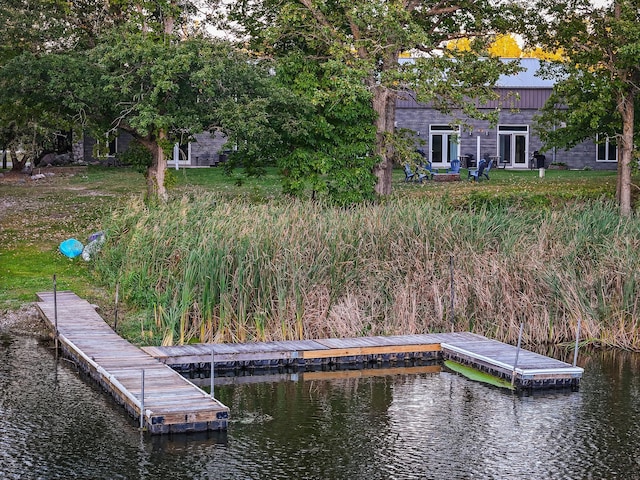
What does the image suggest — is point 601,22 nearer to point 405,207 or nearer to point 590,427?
point 405,207

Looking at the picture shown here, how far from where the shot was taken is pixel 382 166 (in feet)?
89.8

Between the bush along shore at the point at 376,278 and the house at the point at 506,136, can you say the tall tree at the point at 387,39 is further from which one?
the house at the point at 506,136

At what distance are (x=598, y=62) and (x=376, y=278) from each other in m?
13.1

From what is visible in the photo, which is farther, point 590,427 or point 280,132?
point 280,132

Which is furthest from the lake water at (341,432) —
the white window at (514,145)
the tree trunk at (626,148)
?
the white window at (514,145)

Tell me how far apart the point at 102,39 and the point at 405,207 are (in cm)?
870

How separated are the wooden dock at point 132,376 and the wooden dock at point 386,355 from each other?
2.30ft

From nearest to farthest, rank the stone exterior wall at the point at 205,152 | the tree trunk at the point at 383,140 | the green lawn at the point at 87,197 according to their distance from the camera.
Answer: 1. the green lawn at the point at 87,197
2. the tree trunk at the point at 383,140
3. the stone exterior wall at the point at 205,152

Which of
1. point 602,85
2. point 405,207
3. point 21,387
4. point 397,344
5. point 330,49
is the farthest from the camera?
point 602,85

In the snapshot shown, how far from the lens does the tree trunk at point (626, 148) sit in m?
27.8

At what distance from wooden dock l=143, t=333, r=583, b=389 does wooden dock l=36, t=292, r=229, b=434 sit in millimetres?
701

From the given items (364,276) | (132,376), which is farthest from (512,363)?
(132,376)

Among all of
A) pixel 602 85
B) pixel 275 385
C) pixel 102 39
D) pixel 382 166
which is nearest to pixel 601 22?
pixel 602 85

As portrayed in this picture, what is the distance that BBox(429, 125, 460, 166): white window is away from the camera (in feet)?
145
